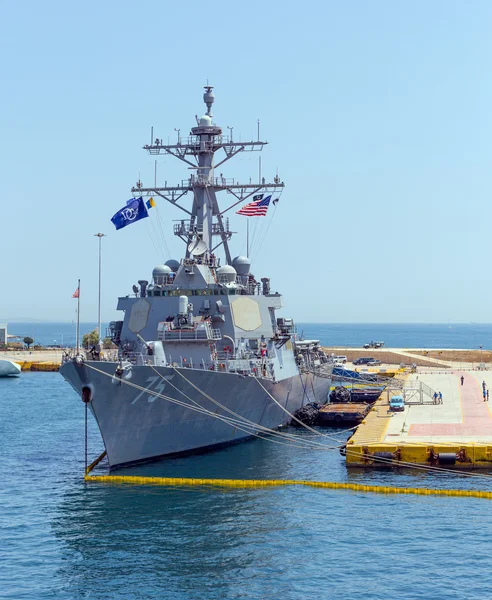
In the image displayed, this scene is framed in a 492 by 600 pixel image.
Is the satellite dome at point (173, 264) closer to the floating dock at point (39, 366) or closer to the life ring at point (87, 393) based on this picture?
the life ring at point (87, 393)

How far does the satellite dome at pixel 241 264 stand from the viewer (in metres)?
40.4

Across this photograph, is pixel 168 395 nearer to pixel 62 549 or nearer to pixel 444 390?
pixel 62 549

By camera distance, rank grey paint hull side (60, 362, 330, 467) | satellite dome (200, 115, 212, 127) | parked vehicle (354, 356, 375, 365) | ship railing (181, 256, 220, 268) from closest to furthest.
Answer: grey paint hull side (60, 362, 330, 467), ship railing (181, 256, 220, 268), satellite dome (200, 115, 212, 127), parked vehicle (354, 356, 375, 365)

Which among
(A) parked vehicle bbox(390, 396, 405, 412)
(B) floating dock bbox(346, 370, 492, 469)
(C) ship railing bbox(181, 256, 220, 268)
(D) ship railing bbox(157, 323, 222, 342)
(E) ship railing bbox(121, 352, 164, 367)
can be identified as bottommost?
(B) floating dock bbox(346, 370, 492, 469)

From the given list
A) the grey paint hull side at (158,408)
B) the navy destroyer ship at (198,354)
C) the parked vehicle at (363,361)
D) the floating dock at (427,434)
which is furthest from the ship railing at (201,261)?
the parked vehicle at (363,361)

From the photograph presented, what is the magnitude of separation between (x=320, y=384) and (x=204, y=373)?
20521 mm

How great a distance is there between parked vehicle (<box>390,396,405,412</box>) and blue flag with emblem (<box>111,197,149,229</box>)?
52.3 ft

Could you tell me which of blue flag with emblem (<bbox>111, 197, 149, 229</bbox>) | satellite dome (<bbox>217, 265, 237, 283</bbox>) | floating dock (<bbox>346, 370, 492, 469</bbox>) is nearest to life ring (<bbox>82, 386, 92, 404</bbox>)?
blue flag with emblem (<bbox>111, 197, 149, 229</bbox>)

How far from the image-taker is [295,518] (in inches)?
968

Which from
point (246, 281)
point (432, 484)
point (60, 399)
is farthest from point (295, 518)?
point (60, 399)

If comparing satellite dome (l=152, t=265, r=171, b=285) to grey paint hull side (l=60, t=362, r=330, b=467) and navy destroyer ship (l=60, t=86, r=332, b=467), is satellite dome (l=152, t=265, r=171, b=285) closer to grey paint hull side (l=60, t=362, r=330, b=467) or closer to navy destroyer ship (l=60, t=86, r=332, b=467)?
navy destroyer ship (l=60, t=86, r=332, b=467)

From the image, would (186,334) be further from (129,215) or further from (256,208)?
(256,208)

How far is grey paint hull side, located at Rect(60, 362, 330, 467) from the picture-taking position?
29094 mm

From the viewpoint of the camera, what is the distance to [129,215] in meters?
33.8
